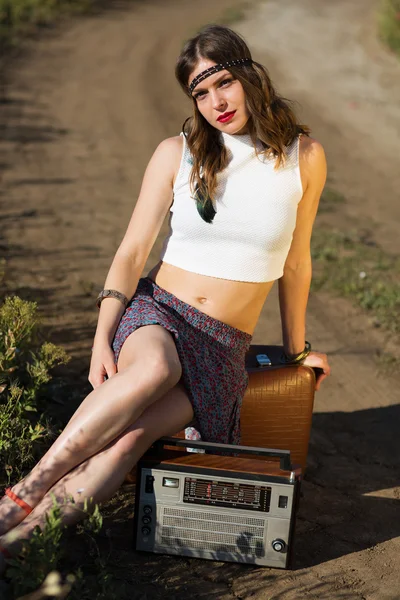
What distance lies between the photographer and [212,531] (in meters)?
2.87

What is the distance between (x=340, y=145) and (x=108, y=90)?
301 centimetres

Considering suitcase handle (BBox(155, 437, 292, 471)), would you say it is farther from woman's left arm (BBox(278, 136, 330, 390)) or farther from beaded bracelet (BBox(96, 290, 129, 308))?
woman's left arm (BBox(278, 136, 330, 390))

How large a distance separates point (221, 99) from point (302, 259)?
2.22ft

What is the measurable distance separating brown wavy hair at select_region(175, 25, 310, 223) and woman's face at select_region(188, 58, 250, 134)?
0.02 m

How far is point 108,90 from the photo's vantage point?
35.0 feet

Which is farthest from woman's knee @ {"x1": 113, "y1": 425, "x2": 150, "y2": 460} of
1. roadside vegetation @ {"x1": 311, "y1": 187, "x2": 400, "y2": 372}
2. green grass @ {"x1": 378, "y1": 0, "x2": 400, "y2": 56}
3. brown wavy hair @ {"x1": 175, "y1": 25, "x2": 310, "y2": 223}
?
green grass @ {"x1": 378, "y1": 0, "x2": 400, "y2": 56}

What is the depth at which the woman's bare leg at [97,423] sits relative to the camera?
8.93 feet

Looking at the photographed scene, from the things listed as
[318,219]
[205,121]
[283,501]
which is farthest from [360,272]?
[283,501]

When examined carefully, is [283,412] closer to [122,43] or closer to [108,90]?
[108,90]

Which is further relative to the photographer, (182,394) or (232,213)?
(232,213)

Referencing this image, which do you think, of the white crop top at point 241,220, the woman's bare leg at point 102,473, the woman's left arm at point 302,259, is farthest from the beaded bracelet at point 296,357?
the woman's bare leg at point 102,473

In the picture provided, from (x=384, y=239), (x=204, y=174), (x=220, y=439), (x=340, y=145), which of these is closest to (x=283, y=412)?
(x=220, y=439)

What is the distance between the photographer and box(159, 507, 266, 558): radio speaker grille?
9.36 ft

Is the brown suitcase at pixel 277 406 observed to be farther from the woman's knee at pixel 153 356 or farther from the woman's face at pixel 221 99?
the woman's face at pixel 221 99
